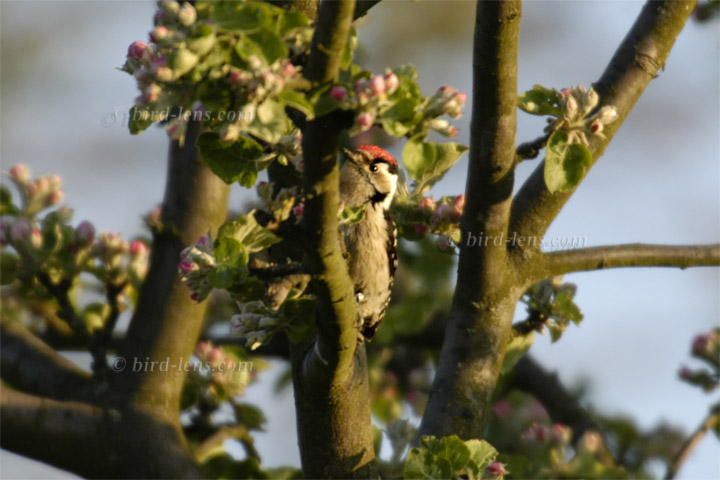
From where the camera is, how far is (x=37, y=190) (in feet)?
10.5

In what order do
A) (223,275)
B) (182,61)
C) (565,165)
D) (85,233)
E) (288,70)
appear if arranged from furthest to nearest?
(85,233) < (565,165) < (223,275) < (288,70) < (182,61)

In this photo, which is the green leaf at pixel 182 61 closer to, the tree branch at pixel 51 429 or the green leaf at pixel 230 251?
the green leaf at pixel 230 251

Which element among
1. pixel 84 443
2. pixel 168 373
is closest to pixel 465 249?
pixel 168 373

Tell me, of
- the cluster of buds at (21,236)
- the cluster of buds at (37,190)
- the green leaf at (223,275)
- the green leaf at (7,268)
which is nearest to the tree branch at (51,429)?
the green leaf at (7,268)

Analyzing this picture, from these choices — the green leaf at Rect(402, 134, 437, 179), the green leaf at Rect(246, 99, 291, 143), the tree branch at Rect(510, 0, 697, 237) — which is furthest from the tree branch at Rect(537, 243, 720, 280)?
the green leaf at Rect(246, 99, 291, 143)

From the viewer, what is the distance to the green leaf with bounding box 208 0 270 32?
140 centimetres

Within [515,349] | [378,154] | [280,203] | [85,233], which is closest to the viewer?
[280,203]

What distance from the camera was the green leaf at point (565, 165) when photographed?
2182 millimetres

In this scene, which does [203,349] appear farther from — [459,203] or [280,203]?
[280,203]

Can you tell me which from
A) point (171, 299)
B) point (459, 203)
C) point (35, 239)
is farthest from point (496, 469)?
point (35, 239)

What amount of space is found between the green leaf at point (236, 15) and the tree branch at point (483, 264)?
3.34 ft

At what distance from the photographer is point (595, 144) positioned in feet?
9.44

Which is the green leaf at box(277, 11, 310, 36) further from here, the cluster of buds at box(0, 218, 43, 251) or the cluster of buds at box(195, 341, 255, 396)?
the cluster of buds at box(195, 341, 255, 396)

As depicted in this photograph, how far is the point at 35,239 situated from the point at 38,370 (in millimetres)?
530
